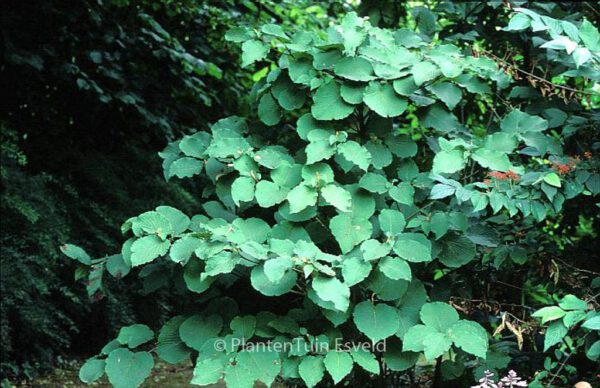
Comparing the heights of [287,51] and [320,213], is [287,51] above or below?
above

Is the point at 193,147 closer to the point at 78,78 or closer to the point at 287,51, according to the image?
the point at 287,51

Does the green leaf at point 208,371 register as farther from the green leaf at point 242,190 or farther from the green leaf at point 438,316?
the green leaf at point 438,316

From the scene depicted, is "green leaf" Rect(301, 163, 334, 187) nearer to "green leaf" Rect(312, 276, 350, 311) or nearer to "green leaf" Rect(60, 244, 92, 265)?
"green leaf" Rect(312, 276, 350, 311)

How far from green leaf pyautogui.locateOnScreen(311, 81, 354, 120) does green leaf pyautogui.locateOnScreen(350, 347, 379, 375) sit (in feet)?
2.22

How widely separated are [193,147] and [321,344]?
0.78m

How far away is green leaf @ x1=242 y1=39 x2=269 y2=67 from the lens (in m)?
2.13

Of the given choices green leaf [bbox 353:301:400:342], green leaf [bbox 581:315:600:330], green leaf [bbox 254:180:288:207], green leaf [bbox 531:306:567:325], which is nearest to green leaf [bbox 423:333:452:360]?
green leaf [bbox 353:301:400:342]

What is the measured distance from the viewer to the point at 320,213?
86.2 inches

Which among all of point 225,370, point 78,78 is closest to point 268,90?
point 225,370

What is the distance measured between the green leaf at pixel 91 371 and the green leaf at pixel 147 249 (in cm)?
37

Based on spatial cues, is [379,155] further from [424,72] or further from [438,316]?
[438,316]

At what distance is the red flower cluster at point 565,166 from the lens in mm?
2069

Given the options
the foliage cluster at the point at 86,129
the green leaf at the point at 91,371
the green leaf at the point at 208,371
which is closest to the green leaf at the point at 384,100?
the green leaf at the point at 208,371

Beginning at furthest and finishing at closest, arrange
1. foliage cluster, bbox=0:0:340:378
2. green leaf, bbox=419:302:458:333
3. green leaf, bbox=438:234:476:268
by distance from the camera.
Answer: foliage cluster, bbox=0:0:340:378 → green leaf, bbox=438:234:476:268 → green leaf, bbox=419:302:458:333
